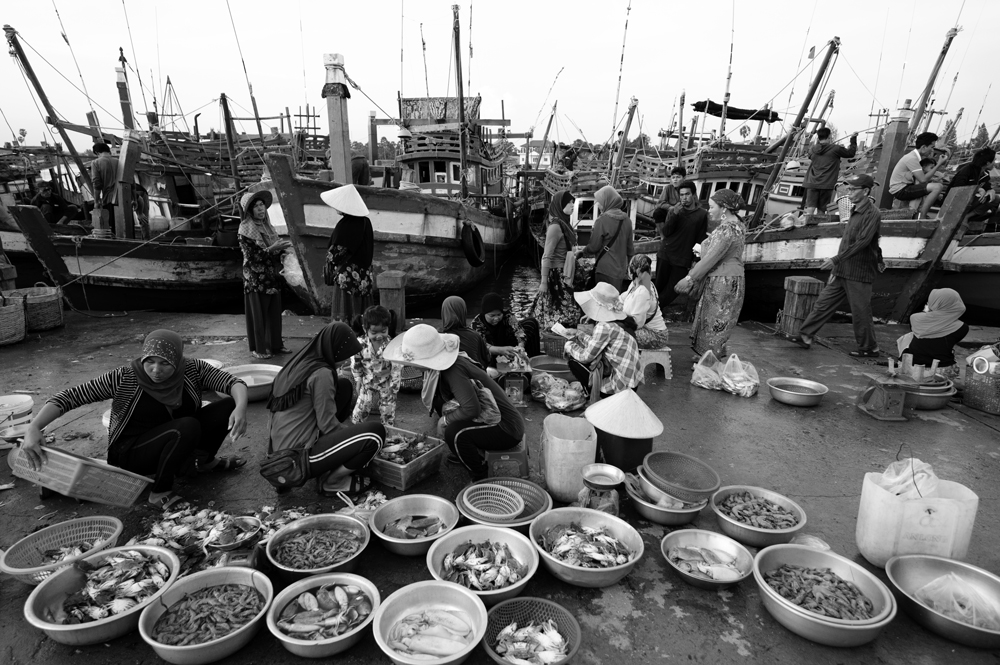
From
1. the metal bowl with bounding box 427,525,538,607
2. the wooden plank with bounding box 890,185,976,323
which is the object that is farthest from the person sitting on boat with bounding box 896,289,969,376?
the metal bowl with bounding box 427,525,538,607

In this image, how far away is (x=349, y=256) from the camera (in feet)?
17.9

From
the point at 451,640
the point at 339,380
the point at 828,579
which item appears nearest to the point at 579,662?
the point at 451,640

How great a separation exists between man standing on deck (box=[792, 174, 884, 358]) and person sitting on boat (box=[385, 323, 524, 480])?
188 inches

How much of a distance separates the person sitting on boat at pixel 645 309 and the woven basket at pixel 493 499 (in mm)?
2225

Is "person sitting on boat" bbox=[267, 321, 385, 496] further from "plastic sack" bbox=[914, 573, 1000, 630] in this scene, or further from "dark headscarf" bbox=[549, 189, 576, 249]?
"dark headscarf" bbox=[549, 189, 576, 249]

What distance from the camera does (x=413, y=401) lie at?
4.81 metres

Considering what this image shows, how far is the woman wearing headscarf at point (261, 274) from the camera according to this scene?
17.2 ft

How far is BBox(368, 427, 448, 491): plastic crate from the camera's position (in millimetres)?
3203

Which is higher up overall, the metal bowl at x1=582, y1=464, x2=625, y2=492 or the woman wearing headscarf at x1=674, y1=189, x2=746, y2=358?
Result: the woman wearing headscarf at x1=674, y1=189, x2=746, y2=358

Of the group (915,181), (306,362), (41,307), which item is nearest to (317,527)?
(306,362)

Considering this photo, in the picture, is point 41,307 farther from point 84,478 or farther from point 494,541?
point 494,541

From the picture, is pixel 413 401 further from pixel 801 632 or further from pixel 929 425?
pixel 929 425

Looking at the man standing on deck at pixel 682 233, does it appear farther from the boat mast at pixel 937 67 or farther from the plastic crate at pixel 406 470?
the boat mast at pixel 937 67

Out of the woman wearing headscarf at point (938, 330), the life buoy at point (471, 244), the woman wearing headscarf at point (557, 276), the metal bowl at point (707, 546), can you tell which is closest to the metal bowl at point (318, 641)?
the metal bowl at point (707, 546)
